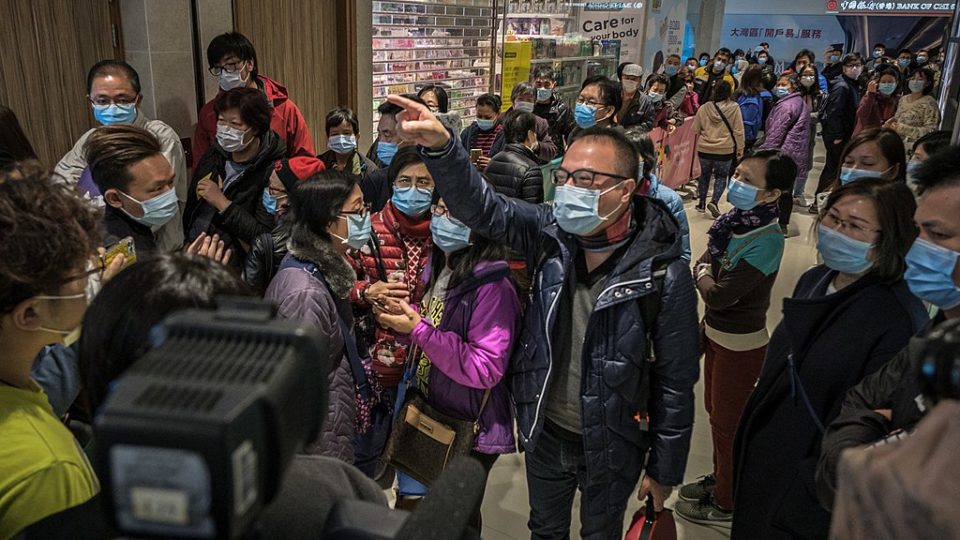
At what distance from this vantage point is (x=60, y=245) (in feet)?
3.87

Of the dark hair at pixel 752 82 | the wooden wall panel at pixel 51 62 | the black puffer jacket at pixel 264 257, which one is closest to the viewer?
the black puffer jacket at pixel 264 257

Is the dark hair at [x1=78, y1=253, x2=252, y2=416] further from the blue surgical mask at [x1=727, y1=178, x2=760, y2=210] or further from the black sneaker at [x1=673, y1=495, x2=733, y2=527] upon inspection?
the blue surgical mask at [x1=727, y1=178, x2=760, y2=210]

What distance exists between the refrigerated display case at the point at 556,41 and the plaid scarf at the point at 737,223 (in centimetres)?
616

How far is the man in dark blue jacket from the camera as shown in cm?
190

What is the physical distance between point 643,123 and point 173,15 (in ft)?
13.8

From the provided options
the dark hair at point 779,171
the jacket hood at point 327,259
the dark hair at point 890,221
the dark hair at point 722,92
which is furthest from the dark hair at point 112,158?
the dark hair at point 722,92

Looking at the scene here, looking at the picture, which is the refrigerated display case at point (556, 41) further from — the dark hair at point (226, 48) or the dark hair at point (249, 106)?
the dark hair at point (249, 106)

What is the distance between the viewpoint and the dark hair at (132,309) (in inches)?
32.4

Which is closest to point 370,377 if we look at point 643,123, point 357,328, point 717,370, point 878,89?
point 357,328

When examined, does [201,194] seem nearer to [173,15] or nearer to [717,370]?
[173,15]

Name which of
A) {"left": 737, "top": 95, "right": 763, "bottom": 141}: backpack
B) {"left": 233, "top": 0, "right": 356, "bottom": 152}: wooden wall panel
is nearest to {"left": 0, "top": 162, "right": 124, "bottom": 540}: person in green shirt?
{"left": 233, "top": 0, "right": 356, "bottom": 152}: wooden wall panel

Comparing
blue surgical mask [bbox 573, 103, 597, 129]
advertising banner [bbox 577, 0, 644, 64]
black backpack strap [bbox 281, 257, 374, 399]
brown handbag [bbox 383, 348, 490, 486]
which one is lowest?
brown handbag [bbox 383, 348, 490, 486]

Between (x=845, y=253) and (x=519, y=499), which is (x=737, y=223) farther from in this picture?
(x=519, y=499)

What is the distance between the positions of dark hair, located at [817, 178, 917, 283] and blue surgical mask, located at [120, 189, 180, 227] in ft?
8.05
